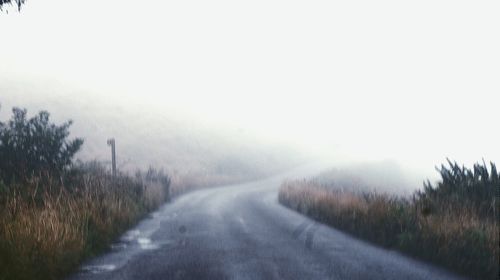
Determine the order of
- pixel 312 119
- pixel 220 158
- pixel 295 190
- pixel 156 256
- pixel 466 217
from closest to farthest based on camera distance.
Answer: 1. pixel 156 256
2. pixel 466 217
3. pixel 295 190
4. pixel 220 158
5. pixel 312 119

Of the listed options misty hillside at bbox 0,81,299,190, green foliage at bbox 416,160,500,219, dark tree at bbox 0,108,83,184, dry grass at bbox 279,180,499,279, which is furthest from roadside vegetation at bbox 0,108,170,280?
misty hillside at bbox 0,81,299,190

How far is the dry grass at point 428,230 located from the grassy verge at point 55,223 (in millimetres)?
6381

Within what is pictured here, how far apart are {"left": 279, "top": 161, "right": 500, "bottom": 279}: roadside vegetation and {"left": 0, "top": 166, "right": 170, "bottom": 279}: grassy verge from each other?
6411 millimetres

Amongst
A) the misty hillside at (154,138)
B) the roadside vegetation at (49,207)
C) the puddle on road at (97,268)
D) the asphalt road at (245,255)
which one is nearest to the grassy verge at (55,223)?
the roadside vegetation at (49,207)

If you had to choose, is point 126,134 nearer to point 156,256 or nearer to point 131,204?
point 131,204

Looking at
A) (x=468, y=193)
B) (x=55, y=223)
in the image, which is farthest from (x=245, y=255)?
(x=468, y=193)

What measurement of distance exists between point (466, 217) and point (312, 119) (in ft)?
337

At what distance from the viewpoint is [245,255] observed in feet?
35.7

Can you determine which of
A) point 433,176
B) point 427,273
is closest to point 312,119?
point 433,176

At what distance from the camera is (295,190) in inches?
997

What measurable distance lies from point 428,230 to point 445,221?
41cm

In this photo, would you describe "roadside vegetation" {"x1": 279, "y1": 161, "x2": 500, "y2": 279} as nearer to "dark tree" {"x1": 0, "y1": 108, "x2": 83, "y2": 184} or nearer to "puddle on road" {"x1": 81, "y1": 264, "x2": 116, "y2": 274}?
"puddle on road" {"x1": 81, "y1": 264, "x2": 116, "y2": 274}

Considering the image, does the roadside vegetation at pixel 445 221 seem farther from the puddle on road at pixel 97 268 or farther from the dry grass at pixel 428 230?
the puddle on road at pixel 97 268

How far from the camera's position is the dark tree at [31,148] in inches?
572
